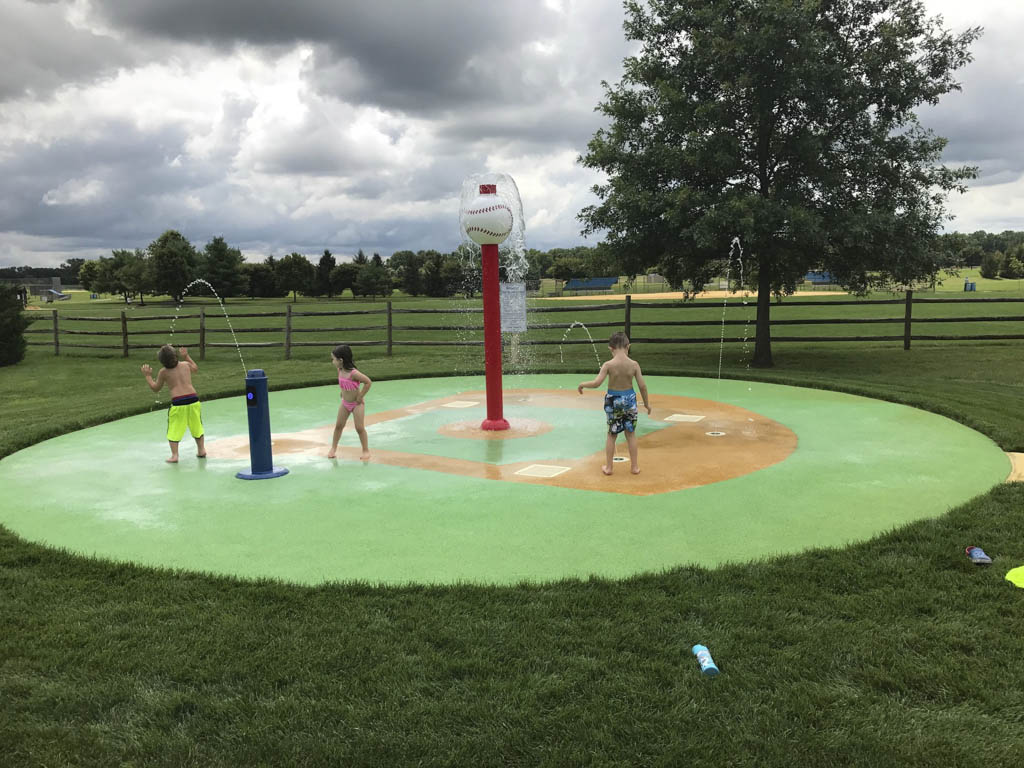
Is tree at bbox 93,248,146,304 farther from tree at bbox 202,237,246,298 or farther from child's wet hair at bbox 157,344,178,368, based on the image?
child's wet hair at bbox 157,344,178,368

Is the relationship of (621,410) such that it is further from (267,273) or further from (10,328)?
(267,273)

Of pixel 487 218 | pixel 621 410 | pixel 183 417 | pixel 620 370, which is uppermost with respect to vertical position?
pixel 487 218

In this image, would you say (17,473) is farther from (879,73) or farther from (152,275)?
(152,275)

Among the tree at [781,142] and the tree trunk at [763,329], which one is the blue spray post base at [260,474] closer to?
the tree at [781,142]

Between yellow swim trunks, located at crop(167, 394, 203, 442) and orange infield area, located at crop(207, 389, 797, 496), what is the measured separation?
406 millimetres

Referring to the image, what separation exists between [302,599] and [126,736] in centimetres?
126

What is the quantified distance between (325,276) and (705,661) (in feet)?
311

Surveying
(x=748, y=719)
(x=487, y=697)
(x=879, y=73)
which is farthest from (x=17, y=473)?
(x=879, y=73)

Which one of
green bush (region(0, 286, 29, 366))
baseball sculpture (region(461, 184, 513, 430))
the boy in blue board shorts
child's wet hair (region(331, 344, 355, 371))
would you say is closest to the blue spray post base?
child's wet hair (region(331, 344, 355, 371))

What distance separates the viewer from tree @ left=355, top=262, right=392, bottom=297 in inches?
3600

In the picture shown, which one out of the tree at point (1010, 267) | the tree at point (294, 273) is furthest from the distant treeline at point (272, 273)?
the tree at point (1010, 267)

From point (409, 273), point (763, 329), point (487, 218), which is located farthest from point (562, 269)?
point (487, 218)

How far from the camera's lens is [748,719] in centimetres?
298

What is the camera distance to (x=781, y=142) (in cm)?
1530
